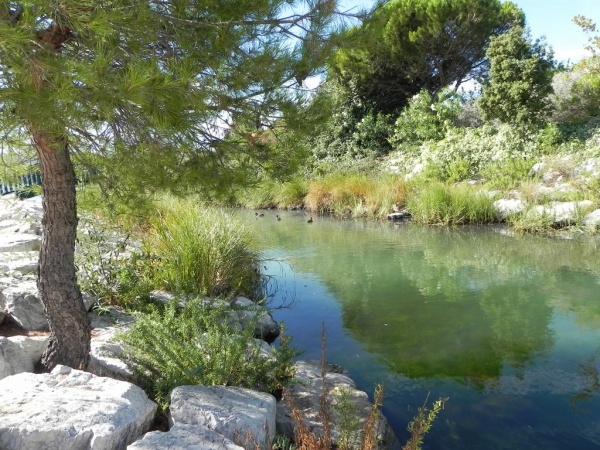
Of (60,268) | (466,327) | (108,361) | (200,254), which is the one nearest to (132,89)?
(60,268)

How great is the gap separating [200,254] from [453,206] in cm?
678

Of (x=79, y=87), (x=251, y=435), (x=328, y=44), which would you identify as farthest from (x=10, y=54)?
(x=251, y=435)

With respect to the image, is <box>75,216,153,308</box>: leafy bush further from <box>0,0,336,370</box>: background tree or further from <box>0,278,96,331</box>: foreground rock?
<box>0,0,336,370</box>: background tree

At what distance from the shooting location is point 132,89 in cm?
170

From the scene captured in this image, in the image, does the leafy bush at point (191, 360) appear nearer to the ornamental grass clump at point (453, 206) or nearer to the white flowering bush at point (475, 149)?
the ornamental grass clump at point (453, 206)

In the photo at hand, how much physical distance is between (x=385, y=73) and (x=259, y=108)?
1527 cm

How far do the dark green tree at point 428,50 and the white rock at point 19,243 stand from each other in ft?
36.5

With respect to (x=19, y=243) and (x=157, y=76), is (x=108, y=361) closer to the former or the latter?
(x=157, y=76)

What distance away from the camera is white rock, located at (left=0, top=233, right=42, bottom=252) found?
4727 millimetres

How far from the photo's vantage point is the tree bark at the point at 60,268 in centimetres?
266

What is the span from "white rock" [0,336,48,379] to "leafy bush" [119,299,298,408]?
442mm

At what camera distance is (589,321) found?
4.67 metres

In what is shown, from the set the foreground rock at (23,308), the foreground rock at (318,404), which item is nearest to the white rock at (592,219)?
the foreground rock at (318,404)

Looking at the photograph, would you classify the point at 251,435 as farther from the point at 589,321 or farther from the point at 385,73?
the point at 385,73
